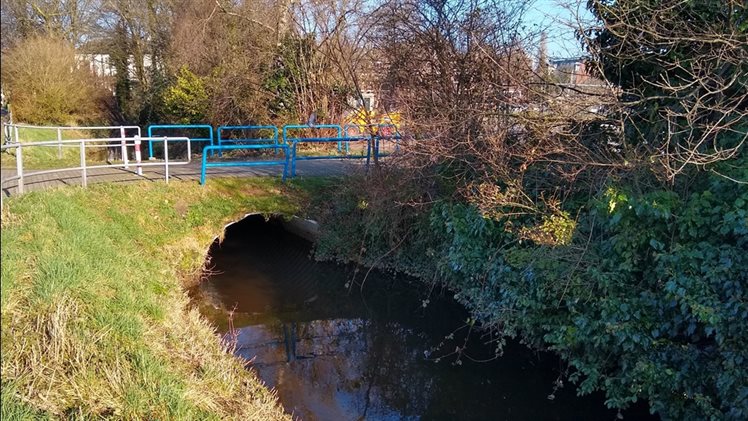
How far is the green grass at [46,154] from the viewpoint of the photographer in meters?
12.7

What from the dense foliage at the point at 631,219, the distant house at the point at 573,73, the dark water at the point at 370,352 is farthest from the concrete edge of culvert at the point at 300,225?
the distant house at the point at 573,73

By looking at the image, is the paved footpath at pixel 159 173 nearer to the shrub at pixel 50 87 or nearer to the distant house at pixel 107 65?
the shrub at pixel 50 87

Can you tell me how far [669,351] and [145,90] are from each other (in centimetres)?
2471

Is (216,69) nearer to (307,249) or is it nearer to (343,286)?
(307,249)

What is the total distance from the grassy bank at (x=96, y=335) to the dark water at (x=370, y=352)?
960 mm

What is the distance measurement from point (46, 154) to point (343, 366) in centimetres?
1267

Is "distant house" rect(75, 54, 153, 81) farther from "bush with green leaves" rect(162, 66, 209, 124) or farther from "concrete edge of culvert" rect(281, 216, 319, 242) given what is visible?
"concrete edge of culvert" rect(281, 216, 319, 242)

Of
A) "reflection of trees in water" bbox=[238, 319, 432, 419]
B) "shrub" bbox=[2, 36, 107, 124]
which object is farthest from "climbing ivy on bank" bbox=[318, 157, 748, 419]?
"shrub" bbox=[2, 36, 107, 124]

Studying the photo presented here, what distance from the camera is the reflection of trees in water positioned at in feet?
20.6

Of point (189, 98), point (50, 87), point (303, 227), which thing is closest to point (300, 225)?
point (303, 227)

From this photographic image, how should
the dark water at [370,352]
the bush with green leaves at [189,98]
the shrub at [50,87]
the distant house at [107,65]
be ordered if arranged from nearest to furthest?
1. the dark water at [370,352]
2. the shrub at [50,87]
3. the bush with green leaves at [189,98]
4. the distant house at [107,65]

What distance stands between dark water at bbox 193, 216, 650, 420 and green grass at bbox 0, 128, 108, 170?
14.9 feet

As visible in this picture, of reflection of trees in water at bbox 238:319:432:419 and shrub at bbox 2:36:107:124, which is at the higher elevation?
shrub at bbox 2:36:107:124

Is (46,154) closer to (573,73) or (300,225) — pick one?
(300,225)
